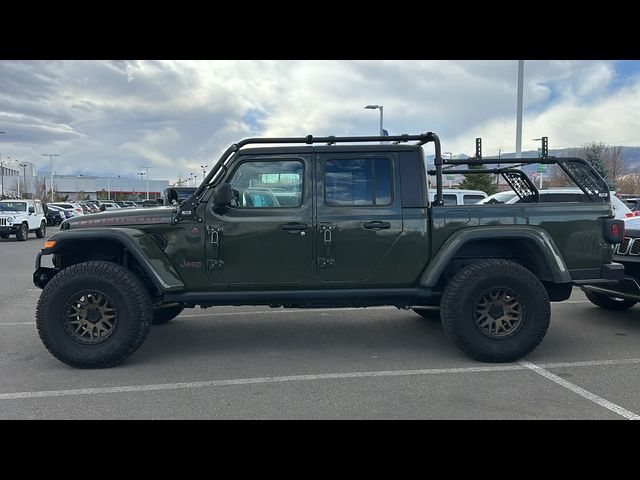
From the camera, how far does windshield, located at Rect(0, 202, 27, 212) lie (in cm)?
1964

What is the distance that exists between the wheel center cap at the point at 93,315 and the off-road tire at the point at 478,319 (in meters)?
3.28

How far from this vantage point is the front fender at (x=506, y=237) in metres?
4.56

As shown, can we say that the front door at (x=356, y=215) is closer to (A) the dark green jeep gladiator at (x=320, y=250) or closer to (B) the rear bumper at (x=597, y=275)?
(A) the dark green jeep gladiator at (x=320, y=250)

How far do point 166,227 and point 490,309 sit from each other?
3218 millimetres

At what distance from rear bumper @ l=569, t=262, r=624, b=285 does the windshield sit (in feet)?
69.2

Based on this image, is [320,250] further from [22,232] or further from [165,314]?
[22,232]

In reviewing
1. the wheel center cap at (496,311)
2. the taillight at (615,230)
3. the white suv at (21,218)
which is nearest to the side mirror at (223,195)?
the wheel center cap at (496,311)

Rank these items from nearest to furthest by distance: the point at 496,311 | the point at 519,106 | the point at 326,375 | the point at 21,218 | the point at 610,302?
1. the point at 326,375
2. the point at 496,311
3. the point at 610,302
4. the point at 519,106
5. the point at 21,218

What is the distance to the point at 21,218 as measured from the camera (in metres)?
19.3

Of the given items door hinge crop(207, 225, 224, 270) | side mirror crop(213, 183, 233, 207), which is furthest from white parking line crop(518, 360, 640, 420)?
side mirror crop(213, 183, 233, 207)

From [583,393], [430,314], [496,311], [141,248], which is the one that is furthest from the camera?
[430,314]

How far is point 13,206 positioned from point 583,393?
71.9 ft

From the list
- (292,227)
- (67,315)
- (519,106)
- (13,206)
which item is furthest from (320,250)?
(13,206)

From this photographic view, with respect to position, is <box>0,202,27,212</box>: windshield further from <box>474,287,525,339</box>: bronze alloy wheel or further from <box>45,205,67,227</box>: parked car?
<box>474,287,525,339</box>: bronze alloy wheel
